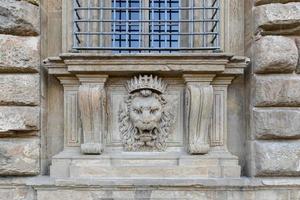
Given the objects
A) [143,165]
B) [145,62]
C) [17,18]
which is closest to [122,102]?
[145,62]

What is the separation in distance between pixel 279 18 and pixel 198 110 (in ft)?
3.38

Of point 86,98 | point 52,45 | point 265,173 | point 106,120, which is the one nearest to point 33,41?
Result: point 52,45

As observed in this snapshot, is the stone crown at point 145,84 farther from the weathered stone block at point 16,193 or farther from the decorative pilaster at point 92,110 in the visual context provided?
the weathered stone block at point 16,193

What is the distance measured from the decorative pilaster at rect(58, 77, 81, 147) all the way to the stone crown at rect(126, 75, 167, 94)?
1.64 feet

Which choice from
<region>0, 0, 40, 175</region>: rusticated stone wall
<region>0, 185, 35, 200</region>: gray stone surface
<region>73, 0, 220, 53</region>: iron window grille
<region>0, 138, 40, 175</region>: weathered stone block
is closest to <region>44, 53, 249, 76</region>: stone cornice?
<region>73, 0, 220, 53</region>: iron window grille

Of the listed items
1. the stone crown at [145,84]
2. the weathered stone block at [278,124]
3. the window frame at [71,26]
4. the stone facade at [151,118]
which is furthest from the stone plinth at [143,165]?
the window frame at [71,26]

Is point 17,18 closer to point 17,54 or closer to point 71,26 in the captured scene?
point 17,54

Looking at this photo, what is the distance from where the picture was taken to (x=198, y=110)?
335 cm

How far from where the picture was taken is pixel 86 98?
332 cm

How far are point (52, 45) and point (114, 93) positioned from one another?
29.4 inches

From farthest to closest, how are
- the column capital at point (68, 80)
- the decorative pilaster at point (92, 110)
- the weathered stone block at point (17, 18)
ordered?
the column capital at point (68, 80)
the decorative pilaster at point (92, 110)
the weathered stone block at point (17, 18)

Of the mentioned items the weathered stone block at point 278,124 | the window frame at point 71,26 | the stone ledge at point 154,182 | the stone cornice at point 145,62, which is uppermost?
the window frame at point 71,26

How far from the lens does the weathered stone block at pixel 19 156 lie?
3246 millimetres

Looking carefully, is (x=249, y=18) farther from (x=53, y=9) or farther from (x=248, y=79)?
(x=53, y=9)
